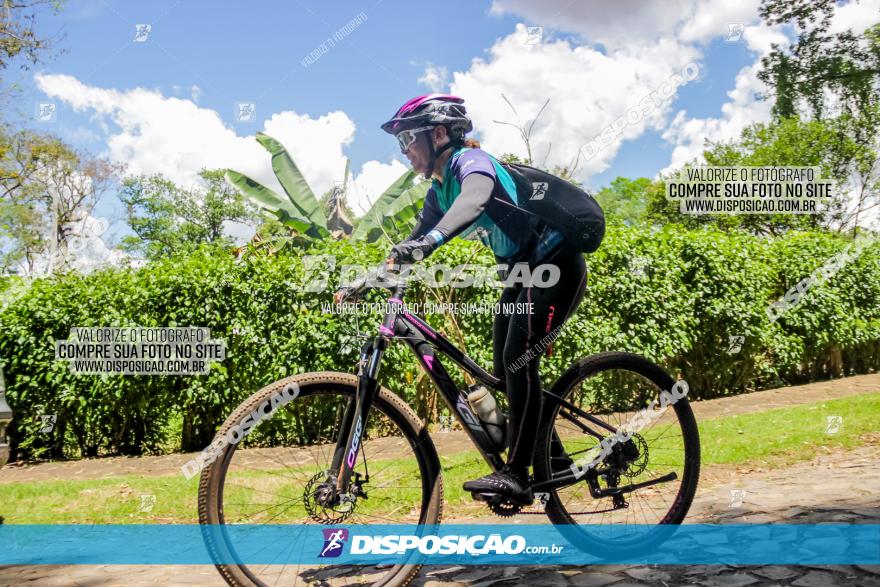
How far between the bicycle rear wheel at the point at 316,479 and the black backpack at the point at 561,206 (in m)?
1.16

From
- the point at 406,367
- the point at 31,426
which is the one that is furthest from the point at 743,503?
the point at 31,426

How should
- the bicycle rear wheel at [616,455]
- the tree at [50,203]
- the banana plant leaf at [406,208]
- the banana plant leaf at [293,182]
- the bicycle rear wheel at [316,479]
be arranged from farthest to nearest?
the tree at [50,203] < the banana plant leaf at [293,182] < the banana plant leaf at [406,208] < the bicycle rear wheel at [616,455] < the bicycle rear wheel at [316,479]

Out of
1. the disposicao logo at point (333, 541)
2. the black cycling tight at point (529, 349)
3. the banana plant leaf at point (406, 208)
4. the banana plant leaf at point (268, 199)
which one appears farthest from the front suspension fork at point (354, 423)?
the banana plant leaf at point (268, 199)

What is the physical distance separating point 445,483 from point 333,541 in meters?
2.52

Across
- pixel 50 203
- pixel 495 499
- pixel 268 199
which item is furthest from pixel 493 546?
pixel 50 203

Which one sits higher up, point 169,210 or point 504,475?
point 169,210

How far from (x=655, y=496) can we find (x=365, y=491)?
6.08 ft

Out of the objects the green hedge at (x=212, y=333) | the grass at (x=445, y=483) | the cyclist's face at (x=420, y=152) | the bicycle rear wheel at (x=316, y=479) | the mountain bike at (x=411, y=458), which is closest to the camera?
the bicycle rear wheel at (x=316, y=479)

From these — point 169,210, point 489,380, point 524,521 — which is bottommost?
point 524,521

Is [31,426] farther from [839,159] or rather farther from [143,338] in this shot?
[839,159]

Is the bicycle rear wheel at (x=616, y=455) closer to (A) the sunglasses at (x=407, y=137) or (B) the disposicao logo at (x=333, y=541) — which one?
(B) the disposicao logo at (x=333, y=541)

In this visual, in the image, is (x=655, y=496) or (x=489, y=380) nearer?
(x=489, y=380)

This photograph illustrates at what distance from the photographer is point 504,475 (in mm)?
3062

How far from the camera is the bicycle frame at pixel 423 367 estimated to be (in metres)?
2.74
